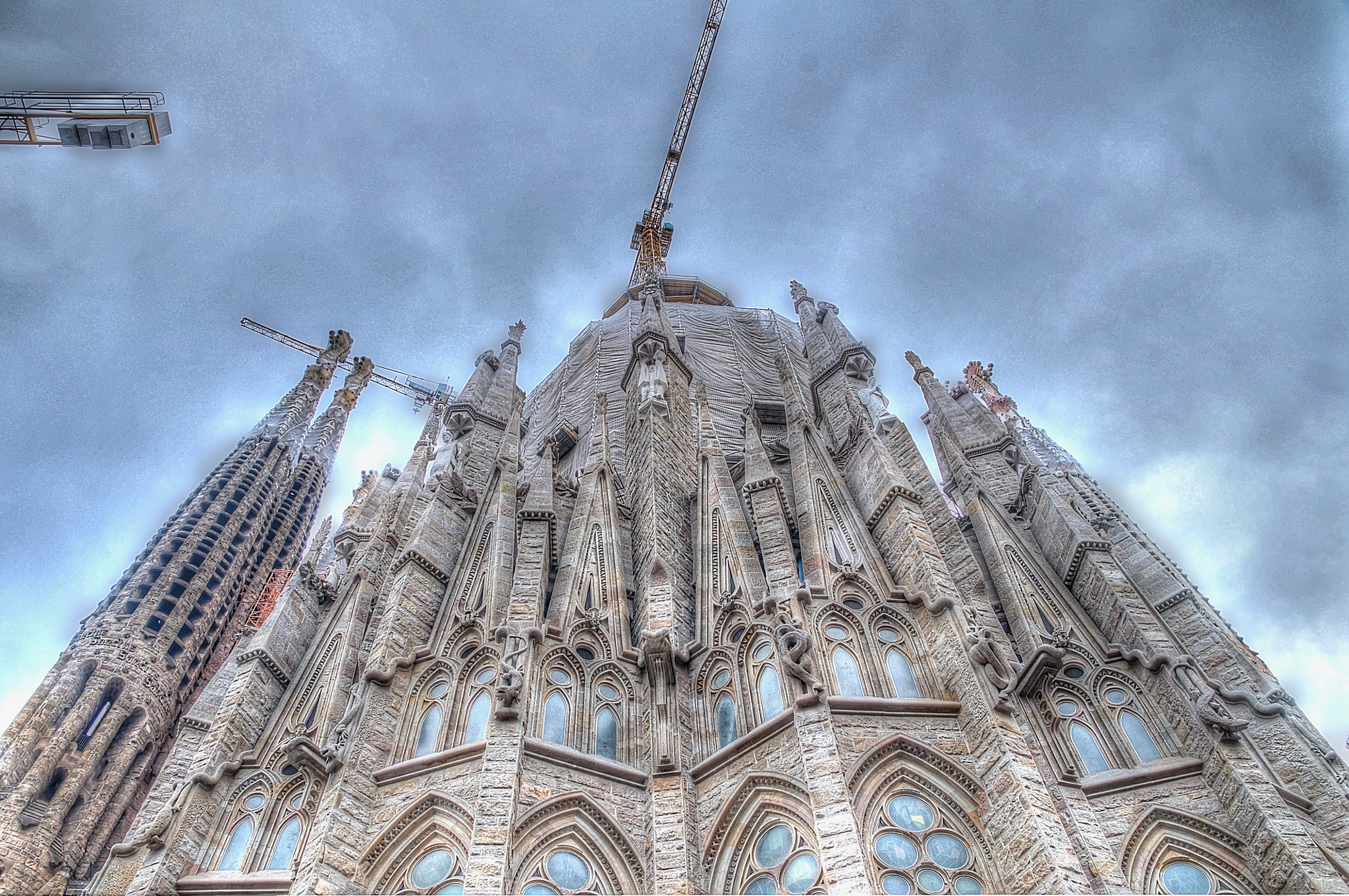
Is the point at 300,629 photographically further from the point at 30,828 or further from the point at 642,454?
the point at 30,828

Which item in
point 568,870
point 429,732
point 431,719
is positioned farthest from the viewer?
point 431,719

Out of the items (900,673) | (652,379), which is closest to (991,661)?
(900,673)

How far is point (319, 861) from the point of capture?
30.0ft

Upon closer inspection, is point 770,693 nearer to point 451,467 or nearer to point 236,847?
point 236,847

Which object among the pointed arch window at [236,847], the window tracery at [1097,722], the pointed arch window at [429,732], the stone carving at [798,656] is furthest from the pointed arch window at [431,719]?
the window tracery at [1097,722]

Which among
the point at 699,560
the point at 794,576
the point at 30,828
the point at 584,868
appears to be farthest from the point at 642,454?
the point at 30,828

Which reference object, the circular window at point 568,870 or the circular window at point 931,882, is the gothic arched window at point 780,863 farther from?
the circular window at point 568,870

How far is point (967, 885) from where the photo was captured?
869 cm

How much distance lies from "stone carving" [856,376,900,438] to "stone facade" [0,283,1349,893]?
15 centimetres

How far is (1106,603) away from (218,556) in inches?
1071

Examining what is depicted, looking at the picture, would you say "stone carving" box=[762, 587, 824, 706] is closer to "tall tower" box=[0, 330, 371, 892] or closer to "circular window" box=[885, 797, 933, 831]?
"circular window" box=[885, 797, 933, 831]

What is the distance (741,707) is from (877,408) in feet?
30.4

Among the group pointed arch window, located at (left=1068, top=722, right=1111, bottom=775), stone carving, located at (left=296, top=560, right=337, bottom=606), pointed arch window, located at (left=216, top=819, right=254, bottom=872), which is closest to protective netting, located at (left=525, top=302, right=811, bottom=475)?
stone carving, located at (left=296, top=560, right=337, bottom=606)

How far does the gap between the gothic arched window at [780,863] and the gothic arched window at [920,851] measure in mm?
630
